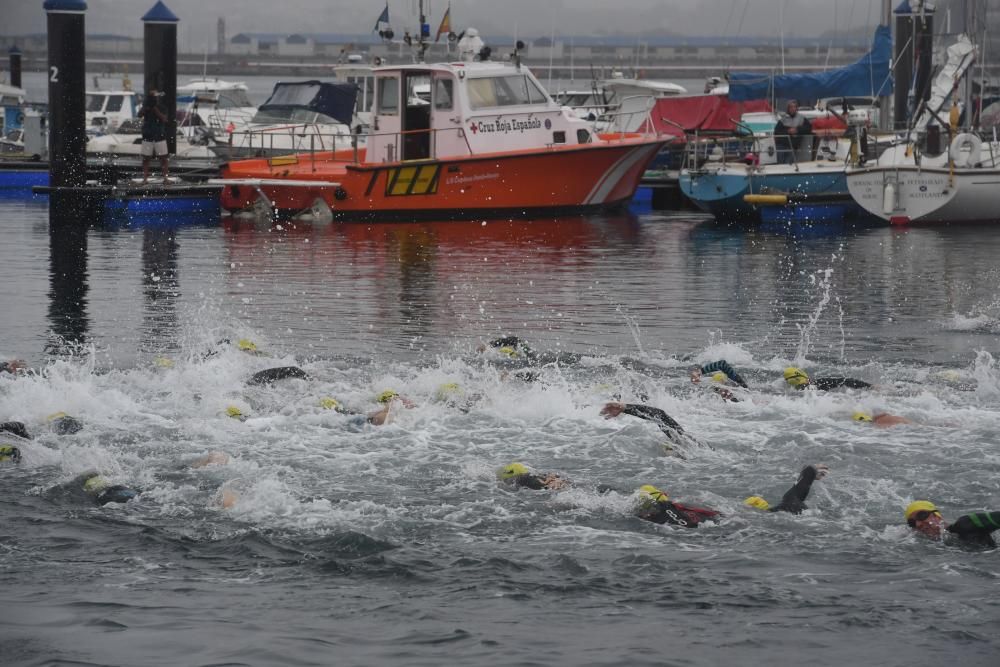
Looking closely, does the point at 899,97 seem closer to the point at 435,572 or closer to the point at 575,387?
the point at 575,387

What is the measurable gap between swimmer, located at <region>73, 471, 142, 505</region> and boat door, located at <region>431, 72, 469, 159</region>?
727 inches

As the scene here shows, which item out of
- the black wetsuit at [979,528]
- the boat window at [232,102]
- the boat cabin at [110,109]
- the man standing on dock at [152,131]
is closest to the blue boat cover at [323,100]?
the man standing on dock at [152,131]

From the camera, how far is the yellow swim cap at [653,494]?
8.57 metres

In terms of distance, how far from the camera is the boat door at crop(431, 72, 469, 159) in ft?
88.8

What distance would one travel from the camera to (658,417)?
10.5m

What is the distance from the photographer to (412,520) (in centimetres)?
841

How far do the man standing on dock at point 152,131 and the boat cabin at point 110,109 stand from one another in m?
16.9

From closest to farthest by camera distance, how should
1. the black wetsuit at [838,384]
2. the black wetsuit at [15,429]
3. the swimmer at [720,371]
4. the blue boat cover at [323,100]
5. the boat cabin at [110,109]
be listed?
the black wetsuit at [15,429] < the black wetsuit at [838,384] < the swimmer at [720,371] < the blue boat cover at [323,100] < the boat cabin at [110,109]

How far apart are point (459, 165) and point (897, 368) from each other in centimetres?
1546

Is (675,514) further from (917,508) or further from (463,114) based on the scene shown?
(463,114)

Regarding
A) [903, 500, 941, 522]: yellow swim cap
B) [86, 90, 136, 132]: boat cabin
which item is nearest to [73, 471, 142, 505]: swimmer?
[903, 500, 941, 522]: yellow swim cap

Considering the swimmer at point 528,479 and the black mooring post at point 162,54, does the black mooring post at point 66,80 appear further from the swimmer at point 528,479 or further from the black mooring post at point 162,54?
the swimmer at point 528,479

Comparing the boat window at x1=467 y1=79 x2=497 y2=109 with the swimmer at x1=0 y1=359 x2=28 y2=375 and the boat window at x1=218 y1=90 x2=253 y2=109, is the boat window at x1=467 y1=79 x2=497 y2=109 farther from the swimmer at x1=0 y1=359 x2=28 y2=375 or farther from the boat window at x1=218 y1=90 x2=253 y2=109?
the boat window at x1=218 y1=90 x2=253 y2=109

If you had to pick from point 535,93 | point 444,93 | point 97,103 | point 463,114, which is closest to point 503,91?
point 535,93
